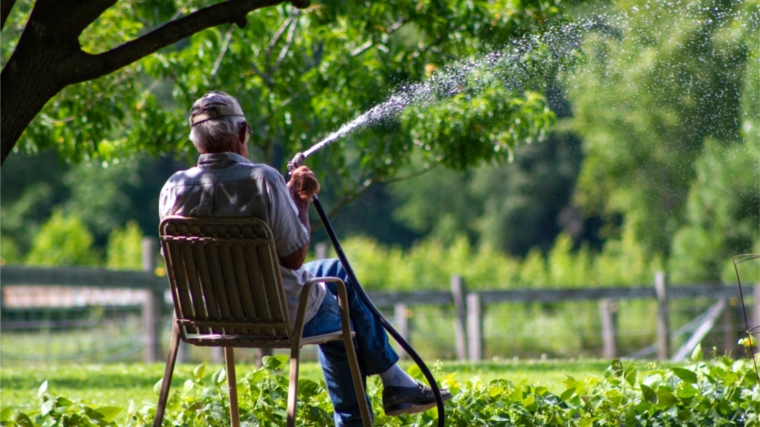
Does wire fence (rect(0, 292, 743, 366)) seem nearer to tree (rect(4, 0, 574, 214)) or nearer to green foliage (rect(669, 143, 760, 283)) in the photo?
green foliage (rect(669, 143, 760, 283))

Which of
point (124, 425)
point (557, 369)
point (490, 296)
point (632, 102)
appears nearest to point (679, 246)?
point (632, 102)

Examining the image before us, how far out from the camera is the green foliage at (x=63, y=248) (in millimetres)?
18000

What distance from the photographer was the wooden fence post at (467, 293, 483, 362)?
384 inches

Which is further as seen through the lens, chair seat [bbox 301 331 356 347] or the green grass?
the green grass

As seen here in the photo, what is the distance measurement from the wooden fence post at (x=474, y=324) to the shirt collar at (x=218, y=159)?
719 centimetres

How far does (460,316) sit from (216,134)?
24.4 ft

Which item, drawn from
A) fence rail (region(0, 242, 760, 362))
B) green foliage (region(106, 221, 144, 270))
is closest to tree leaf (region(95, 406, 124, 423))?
fence rail (region(0, 242, 760, 362))

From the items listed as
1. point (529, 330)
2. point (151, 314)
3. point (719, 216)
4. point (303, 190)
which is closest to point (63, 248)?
point (529, 330)

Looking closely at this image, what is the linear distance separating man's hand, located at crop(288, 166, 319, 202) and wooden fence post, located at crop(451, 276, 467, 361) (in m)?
7.24

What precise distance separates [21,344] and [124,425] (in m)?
16.1

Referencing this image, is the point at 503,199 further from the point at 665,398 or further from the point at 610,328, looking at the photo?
the point at 665,398

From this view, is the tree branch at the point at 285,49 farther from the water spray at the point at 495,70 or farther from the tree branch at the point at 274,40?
the water spray at the point at 495,70

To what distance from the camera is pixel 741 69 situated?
12.1 m

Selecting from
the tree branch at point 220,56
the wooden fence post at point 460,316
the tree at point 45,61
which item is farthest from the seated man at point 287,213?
the wooden fence post at point 460,316
